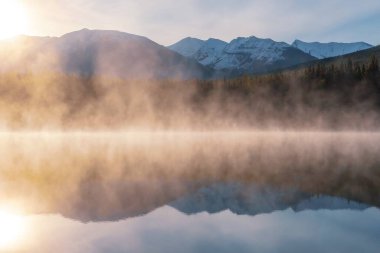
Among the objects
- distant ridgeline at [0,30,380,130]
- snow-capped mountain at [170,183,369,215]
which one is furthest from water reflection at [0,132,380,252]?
distant ridgeline at [0,30,380,130]

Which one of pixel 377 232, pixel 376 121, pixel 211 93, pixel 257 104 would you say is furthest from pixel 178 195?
pixel 211 93

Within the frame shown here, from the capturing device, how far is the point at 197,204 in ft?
63.9

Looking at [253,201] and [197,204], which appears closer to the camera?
[197,204]

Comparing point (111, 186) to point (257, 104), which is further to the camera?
point (257, 104)

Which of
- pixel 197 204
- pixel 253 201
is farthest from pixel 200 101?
pixel 197 204

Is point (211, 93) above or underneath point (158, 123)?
above

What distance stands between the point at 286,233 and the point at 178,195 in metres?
7.70

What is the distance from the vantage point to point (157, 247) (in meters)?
13.0

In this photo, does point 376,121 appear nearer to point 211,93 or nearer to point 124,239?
point 211,93

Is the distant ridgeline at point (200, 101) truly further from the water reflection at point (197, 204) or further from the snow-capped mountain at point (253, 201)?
the snow-capped mountain at point (253, 201)

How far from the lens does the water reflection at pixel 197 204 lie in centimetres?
1367

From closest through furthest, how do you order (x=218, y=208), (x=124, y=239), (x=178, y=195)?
(x=124, y=239), (x=218, y=208), (x=178, y=195)

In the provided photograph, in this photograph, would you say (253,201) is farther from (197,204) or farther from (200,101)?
(200,101)

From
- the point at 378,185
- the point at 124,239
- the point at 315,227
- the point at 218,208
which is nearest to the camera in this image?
the point at 124,239
